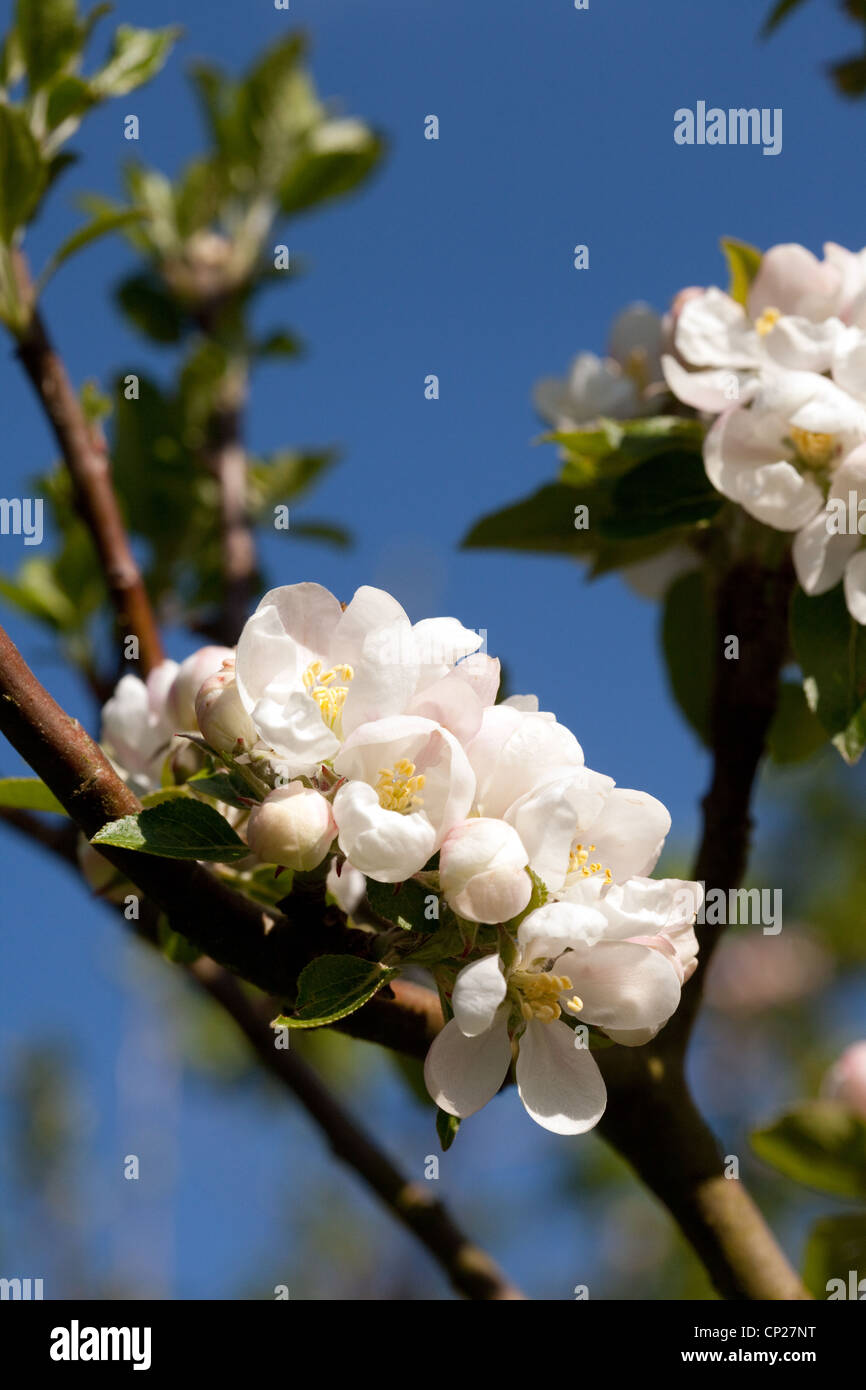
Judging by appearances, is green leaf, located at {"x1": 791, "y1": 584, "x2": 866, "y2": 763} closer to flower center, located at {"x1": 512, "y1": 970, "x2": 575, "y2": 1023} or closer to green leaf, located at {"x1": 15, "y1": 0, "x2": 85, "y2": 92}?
flower center, located at {"x1": 512, "y1": 970, "x2": 575, "y2": 1023}

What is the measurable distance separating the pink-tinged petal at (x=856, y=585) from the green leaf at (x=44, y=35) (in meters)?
1.44

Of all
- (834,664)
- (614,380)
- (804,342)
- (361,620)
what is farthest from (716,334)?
(361,620)

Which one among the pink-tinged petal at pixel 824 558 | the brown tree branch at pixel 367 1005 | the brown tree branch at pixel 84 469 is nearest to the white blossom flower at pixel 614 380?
the pink-tinged petal at pixel 824 558

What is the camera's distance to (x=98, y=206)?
2775mm

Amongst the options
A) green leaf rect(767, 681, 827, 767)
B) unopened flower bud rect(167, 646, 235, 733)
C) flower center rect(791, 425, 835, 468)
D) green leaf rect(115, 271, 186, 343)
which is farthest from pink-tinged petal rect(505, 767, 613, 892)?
green leaf rect(115, 271, 186, 343)

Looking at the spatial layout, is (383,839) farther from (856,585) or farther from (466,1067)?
(856,585)

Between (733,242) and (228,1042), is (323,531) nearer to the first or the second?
(733,242)

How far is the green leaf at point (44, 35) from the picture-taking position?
1968mm

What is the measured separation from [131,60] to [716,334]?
1.04m

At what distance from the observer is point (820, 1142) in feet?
5.21

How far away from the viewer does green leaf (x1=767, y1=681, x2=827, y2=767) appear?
5.66 ft

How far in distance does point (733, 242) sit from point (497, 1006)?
1060 mm
